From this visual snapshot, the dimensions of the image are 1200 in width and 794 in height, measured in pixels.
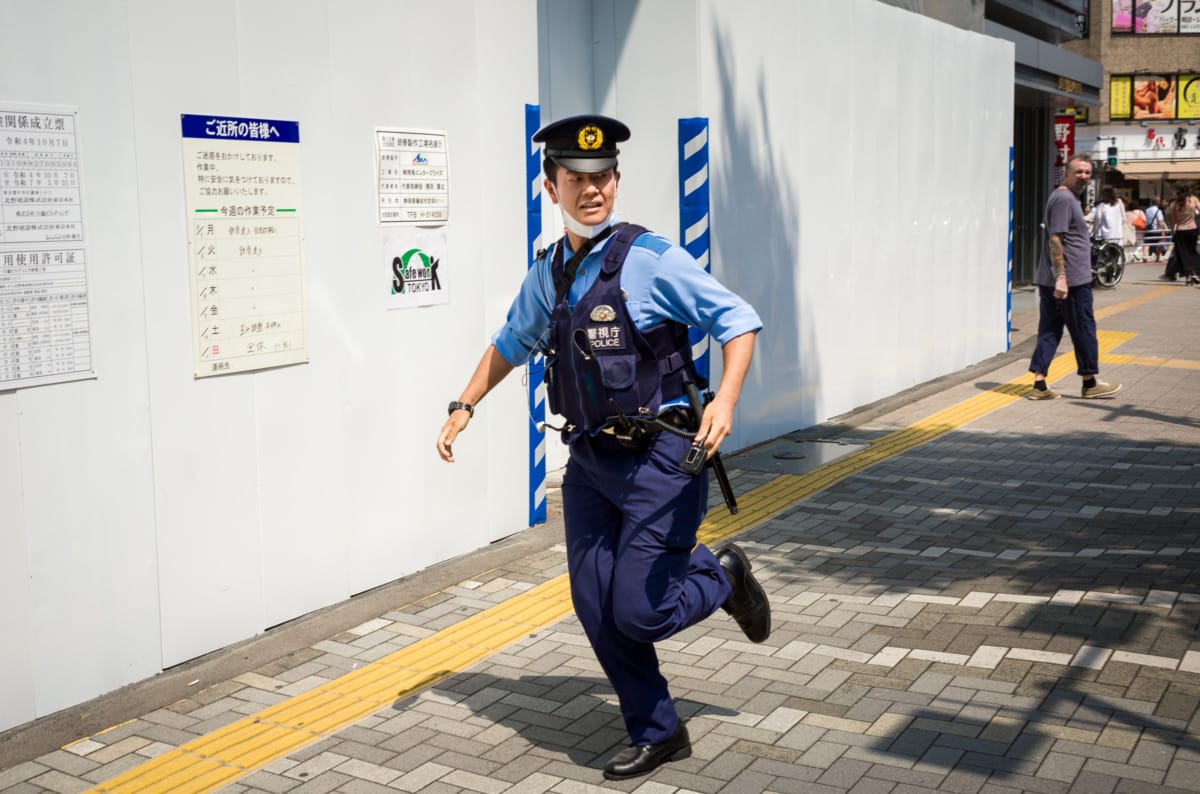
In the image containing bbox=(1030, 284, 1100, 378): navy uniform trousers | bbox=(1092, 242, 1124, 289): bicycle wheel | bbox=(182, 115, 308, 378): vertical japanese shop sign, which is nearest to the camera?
bbox=(182, 115, 308, 378): vertical japanese shop sign

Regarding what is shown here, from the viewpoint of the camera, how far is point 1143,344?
15.7m

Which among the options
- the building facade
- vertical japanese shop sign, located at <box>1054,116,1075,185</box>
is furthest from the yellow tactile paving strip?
the building facade

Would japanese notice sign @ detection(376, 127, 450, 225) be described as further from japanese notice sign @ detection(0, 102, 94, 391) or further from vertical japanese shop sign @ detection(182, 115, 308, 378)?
japanese notice sign @ detection(0, 102, 94, 391)

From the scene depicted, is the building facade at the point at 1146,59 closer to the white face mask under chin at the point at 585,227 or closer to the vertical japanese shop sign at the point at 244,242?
the vertical japanese shop sign at the point at 244,242

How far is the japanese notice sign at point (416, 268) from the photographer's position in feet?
21.4

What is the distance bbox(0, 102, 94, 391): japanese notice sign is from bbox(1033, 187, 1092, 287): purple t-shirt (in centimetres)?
889

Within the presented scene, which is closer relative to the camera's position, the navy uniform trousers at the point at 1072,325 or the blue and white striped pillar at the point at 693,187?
the blue and white striped pillar at the point at 693,187

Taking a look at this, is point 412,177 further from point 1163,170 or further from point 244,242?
point 1163,170

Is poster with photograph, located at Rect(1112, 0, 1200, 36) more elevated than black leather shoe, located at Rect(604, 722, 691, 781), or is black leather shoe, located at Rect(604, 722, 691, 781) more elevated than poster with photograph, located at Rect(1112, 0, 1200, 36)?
poster with photograph, located at Rect(1112, 0, 1200, 36)

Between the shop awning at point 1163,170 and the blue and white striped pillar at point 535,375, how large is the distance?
146 feet

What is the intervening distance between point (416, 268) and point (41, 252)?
2.18 meters

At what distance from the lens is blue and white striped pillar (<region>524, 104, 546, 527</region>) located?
7441 mm

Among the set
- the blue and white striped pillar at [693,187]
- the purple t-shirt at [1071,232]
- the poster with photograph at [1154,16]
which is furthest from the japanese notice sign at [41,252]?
the poster with photograph at [1154,16]

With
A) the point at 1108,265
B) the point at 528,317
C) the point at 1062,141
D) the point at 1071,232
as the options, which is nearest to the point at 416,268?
the point at 528,317
